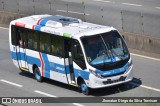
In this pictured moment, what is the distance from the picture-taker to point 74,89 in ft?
71.5

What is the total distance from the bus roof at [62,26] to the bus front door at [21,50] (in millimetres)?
450

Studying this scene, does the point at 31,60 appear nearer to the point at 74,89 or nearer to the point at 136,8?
the point at 74,89

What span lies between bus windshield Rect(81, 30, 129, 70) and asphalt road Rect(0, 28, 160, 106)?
130 cm

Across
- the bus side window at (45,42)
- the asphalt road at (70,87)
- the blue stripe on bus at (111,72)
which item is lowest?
the asphalt road at (70,87)

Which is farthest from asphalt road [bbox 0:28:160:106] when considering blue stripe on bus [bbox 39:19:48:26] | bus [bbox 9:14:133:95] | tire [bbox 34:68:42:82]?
blue stripe on bus [bbox 39:19:48:26]

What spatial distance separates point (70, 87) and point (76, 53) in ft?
6.68

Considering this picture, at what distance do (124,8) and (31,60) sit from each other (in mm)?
15322

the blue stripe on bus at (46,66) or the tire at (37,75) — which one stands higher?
the blue stripe on bus at (46,66)

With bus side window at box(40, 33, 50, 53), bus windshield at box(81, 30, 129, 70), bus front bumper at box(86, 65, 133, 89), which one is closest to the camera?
bus front bumper at box(86, 65, 133, 89)

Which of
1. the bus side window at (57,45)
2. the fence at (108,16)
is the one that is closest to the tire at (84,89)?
the bus side window at (57,45)

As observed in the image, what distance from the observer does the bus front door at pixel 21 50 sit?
24.0 meters

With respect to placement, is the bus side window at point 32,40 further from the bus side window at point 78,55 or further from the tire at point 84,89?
the tire at point 84,89

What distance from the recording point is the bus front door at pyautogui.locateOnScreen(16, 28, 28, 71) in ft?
78.6

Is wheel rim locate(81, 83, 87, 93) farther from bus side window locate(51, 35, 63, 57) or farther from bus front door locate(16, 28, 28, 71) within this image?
bus front door locate(16, 28, 28, 71)
